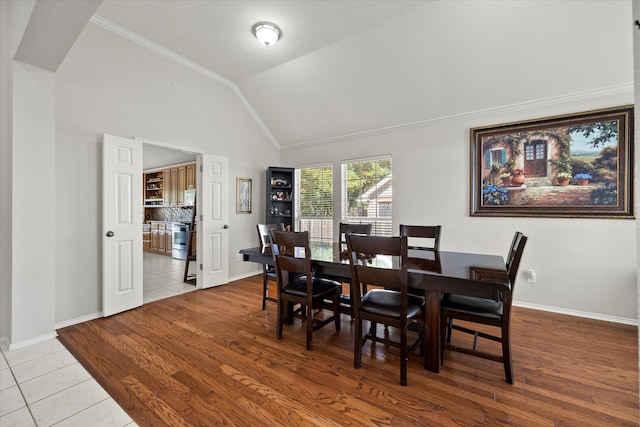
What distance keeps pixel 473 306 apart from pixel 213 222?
3660 millimetres

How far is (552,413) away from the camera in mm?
1583

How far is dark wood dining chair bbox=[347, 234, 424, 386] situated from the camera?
1827 millimetres

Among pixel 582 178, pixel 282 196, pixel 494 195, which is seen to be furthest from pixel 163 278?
pixel 582 178

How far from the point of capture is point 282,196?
5.38 m

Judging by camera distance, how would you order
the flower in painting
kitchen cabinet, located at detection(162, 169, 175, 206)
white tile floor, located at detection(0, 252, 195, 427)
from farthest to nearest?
kitchen cabinet, located at detection(162, 169, 175, 206)
the flower in painting
white tile floor, located at detection(0, 252, 195, 427)

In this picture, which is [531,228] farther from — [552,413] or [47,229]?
[47,229]

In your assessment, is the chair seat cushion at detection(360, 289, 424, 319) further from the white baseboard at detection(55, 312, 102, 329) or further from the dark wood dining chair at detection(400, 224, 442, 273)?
the white baseboard at detection(55, 312, 102, 329)

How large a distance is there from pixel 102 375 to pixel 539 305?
4482 mm

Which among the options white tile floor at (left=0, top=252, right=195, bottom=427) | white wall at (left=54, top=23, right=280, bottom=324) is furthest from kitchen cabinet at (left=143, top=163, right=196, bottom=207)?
white tile floor at (left=0, top=252, right=195, bottom=427)

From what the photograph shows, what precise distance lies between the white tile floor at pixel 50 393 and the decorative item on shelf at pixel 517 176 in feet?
14.1

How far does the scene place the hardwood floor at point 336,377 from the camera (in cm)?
158

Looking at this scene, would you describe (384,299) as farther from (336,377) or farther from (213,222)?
(213,222)

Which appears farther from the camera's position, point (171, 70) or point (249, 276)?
point (249, 276)

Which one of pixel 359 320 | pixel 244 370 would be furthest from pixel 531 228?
pixel 244 370
